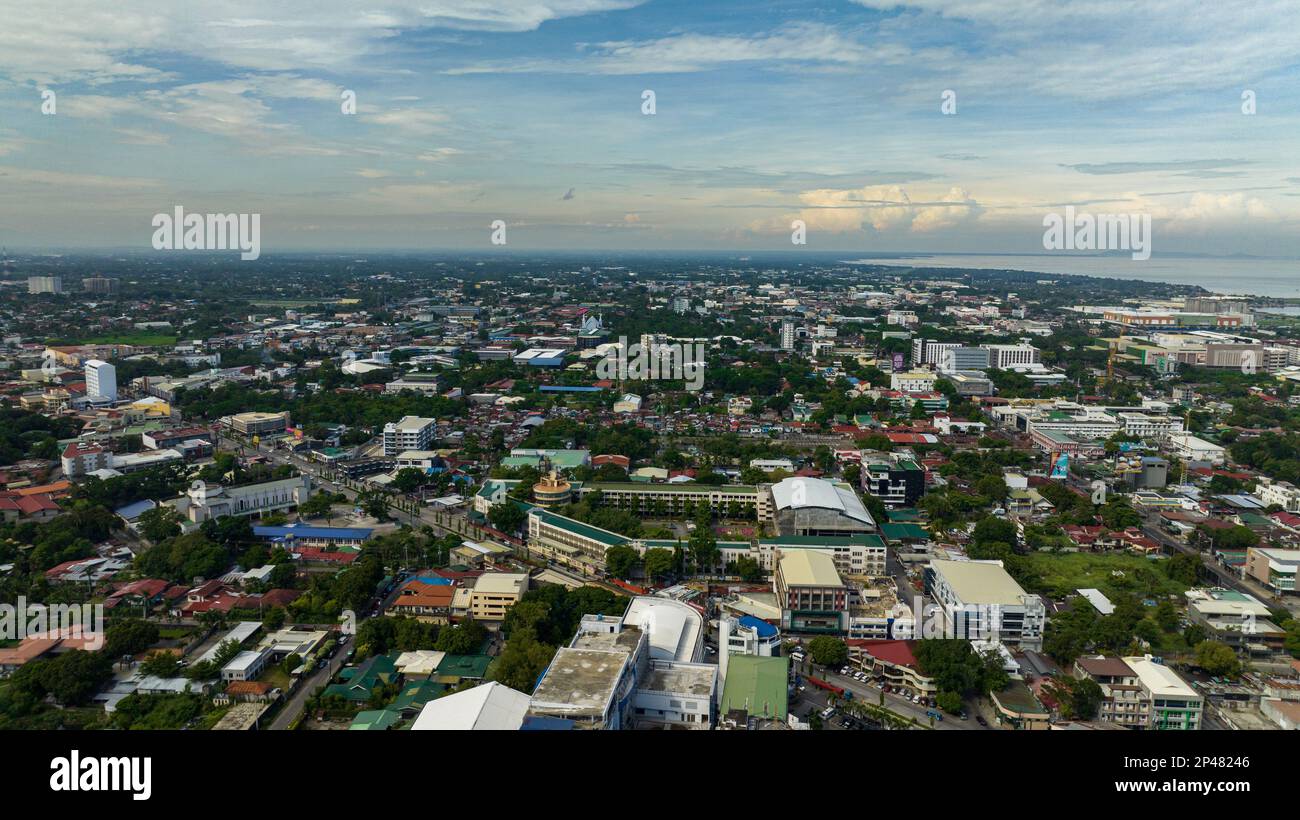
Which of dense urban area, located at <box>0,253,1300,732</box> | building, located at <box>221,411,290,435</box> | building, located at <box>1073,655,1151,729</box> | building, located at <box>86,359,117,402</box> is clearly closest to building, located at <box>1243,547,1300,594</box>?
dense urban area, located at <box>0,253,1300,732</box>

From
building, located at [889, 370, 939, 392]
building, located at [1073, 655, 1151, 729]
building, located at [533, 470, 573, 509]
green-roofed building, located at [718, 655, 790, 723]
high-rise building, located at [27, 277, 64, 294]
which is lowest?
building, located at [1073, 655, 1151, 729]

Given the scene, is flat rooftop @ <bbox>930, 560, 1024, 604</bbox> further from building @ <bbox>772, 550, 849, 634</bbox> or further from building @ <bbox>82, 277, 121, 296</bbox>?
building @ <bbox>82, 277, 121, 296</bbox>

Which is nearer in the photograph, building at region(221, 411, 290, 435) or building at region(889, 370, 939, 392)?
building at region(221, 411, 290, 435)

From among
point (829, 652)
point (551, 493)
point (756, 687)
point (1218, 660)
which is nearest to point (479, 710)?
point (756, 687)

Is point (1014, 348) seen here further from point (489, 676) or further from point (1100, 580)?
point (489, 676)

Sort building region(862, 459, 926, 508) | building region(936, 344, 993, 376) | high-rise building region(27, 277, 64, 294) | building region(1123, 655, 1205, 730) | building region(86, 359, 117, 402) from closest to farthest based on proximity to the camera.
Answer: building region(1123, 655, 1205, 730)
building region(862, 459, 926, 508)
building region(86, 359, 117, 402)
building region(936, 344, 993, 376)
high-rise building region(27, 277, 64, 294)

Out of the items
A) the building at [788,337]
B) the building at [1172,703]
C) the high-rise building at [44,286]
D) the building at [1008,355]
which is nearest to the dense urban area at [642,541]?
the building at [1172,703]

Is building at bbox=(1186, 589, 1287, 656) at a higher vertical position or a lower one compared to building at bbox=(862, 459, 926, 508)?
lower
